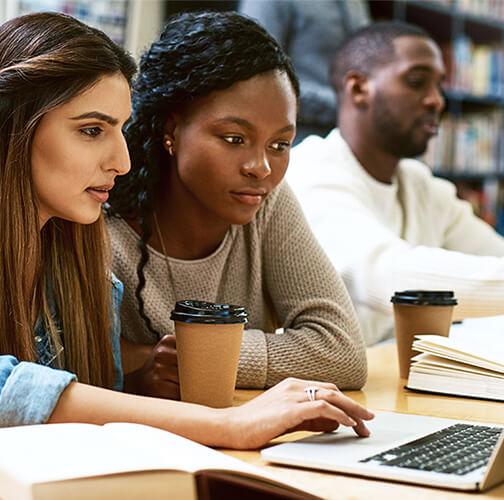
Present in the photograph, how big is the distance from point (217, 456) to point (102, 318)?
0.55 m

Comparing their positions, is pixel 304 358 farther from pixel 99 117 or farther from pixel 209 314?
pixel 99 117

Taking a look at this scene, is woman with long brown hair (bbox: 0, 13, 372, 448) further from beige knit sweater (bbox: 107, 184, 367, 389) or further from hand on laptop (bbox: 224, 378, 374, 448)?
beige knit sweater (bbox: 107, 184, 367, 389)

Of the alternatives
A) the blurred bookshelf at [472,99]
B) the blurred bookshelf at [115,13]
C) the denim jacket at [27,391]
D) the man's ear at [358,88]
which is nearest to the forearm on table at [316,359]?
the denim jacket at [27,391]

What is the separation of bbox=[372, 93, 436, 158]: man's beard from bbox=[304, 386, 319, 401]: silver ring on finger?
5.60ft

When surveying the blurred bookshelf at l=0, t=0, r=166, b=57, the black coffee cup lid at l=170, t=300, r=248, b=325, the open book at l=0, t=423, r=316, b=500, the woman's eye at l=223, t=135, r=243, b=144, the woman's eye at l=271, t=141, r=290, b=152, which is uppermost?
the blurred bookshelf at l=0, t=0, r=166, b=57

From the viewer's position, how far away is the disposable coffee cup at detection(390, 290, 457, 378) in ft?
5.20

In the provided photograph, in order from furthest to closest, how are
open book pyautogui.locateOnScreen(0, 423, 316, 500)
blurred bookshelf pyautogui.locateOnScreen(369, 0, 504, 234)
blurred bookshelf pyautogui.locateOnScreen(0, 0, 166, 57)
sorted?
1. blurred bookshelf pyautogui.locateOnScreen(369, 0, 504, 234)
2. blurred bookshelf pyautogui.locateOnScreen(0, 0, 166, 57)
3. open book pyautogui.locateOnScreen(0, 423, 316, 500)

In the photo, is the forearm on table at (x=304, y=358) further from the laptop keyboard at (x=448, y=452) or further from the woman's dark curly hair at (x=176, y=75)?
the laptop keyboard at (x=448, y=452)

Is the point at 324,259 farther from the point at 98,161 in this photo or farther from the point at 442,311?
the point at 98,161

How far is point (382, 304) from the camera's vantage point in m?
2.03

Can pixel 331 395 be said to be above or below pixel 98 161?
below

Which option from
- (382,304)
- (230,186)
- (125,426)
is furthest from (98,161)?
(382,304)

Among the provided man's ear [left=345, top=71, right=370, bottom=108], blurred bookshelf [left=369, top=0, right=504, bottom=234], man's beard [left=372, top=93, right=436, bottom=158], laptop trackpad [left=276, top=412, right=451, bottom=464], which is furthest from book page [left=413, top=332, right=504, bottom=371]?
blurred bookshelf [left=369, top=0, right=504, bottom=234]

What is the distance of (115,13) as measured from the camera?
11.7 feet
